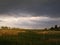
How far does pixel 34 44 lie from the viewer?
58.1 meters

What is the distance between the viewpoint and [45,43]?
61438 mm

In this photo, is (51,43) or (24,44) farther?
(51,43)

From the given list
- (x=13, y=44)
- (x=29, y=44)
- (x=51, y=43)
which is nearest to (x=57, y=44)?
(x=51, y=43)

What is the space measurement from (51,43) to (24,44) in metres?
7.46

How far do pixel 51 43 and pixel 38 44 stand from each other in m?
3.81

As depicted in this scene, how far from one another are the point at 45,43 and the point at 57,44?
148 inches

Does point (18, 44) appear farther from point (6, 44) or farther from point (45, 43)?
point (45, 43)

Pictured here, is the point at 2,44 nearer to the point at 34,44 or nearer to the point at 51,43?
the point at 34,44

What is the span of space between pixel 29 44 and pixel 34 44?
1.21 m

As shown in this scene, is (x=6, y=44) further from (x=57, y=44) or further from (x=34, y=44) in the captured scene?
(x=57, y=44)

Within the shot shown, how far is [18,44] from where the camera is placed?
5784 centimetres

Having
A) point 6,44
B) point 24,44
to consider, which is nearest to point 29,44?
point 24,44

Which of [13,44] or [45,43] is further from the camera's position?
[45,43]

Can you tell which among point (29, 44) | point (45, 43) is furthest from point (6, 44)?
point (45, 43)
